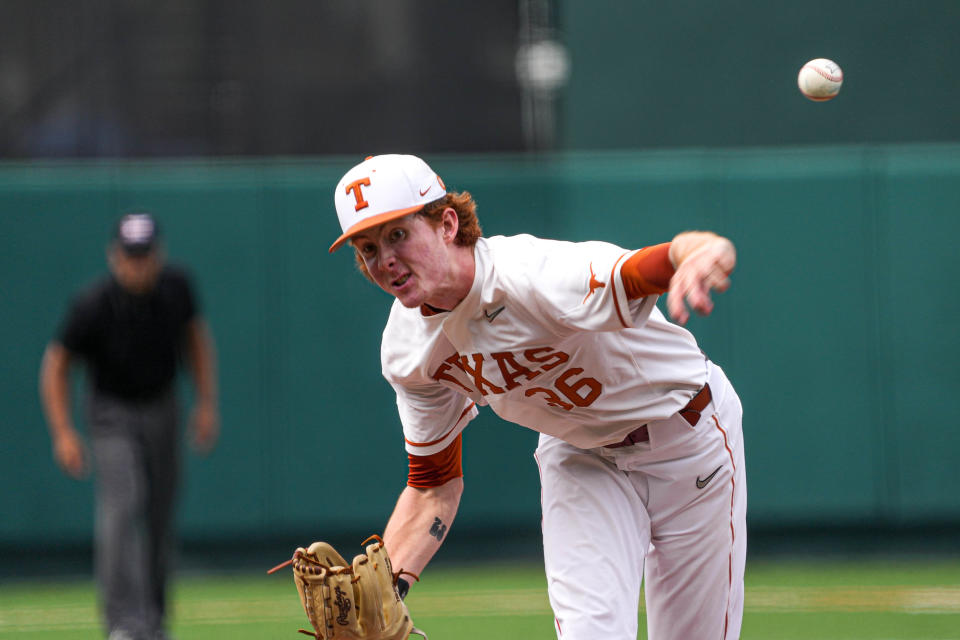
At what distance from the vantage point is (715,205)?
28.7 feet

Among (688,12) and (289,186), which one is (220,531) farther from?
(688,12)

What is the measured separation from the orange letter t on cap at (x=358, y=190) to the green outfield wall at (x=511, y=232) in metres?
5.57

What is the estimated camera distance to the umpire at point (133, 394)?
20.1ft

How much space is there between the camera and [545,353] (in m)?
3.33

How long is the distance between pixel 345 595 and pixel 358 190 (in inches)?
40.0

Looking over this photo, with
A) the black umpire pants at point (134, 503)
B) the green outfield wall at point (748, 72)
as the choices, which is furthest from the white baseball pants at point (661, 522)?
the green outfield wall at point (748, 72)

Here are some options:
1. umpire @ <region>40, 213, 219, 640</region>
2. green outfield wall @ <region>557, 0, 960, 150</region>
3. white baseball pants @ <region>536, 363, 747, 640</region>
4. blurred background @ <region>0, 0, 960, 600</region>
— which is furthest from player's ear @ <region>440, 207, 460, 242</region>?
green outfield wall @ <region>557, 0, 960, 150</region>

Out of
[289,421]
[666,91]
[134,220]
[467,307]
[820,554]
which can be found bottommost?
[820,554]

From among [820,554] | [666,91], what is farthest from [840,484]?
[666,91]

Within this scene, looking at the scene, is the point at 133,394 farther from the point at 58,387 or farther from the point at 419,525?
the point at 419,525

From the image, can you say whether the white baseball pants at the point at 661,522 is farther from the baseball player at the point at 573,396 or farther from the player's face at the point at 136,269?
the player's face at the point at 136,269

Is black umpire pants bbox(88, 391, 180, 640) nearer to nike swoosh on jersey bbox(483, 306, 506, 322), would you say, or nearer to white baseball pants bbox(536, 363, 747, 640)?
white baseball pants bbox(536, 363, 747, 640)

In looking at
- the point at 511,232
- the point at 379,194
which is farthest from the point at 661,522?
the point at 511,232

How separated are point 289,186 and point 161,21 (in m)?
1.79
